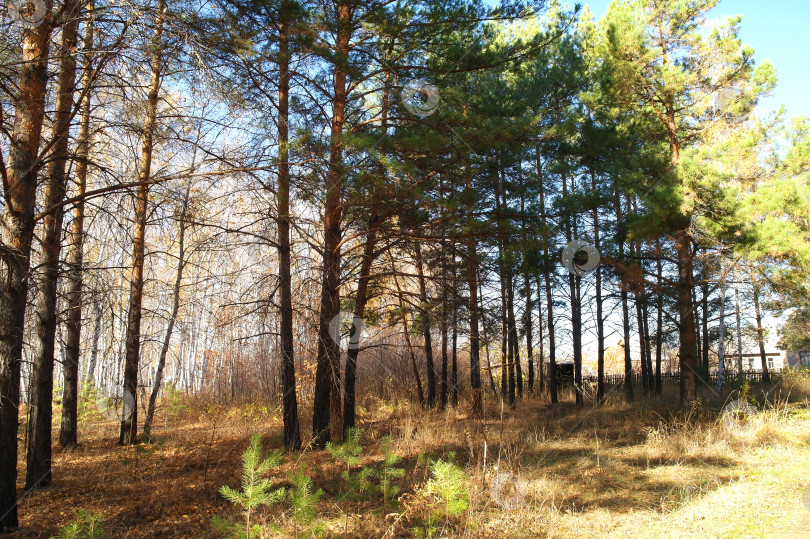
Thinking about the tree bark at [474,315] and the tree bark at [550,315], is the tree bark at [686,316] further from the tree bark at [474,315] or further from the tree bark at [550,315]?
the tree bark at [474,315]

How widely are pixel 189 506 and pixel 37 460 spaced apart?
2.40m

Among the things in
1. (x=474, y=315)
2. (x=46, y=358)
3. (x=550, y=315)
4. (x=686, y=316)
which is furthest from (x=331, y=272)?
(x=550, y=315)

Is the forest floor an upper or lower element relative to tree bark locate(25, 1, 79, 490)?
lower

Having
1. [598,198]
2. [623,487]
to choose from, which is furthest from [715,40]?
[623,487]

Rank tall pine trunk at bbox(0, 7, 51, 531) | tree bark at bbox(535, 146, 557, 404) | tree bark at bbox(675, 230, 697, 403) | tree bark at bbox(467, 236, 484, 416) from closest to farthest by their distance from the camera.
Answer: tall pine trunk at bbox(0, 7, 51, 531) < tree bark at bbox(467, 236, 484, 416) < tree bark at bbox(675, 230, 697, 403) < tree bark at bbox(535, 146, 557, 404)

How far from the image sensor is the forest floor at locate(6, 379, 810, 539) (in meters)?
4.84

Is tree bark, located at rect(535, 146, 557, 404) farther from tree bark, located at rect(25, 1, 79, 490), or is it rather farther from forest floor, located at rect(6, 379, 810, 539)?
tree bark, located at rect(25, 1, 79, 490)

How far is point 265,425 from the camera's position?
39.5ft

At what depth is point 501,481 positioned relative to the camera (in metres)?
5.99

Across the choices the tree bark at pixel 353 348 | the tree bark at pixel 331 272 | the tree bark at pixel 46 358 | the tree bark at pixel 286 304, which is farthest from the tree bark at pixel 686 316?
the tree bark at pixel 46 358

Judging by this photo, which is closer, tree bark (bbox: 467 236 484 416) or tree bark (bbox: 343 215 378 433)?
tree bark (bbox: 467 236 484 416)

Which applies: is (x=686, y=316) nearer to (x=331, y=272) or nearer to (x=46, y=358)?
(x=331, y=272)

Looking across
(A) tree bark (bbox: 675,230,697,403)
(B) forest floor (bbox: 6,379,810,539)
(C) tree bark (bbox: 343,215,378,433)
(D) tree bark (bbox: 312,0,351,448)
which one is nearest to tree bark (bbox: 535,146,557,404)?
(A) tree bark (bbox: 675,230,697,403)

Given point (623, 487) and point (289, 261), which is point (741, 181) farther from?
point (289, 261)
